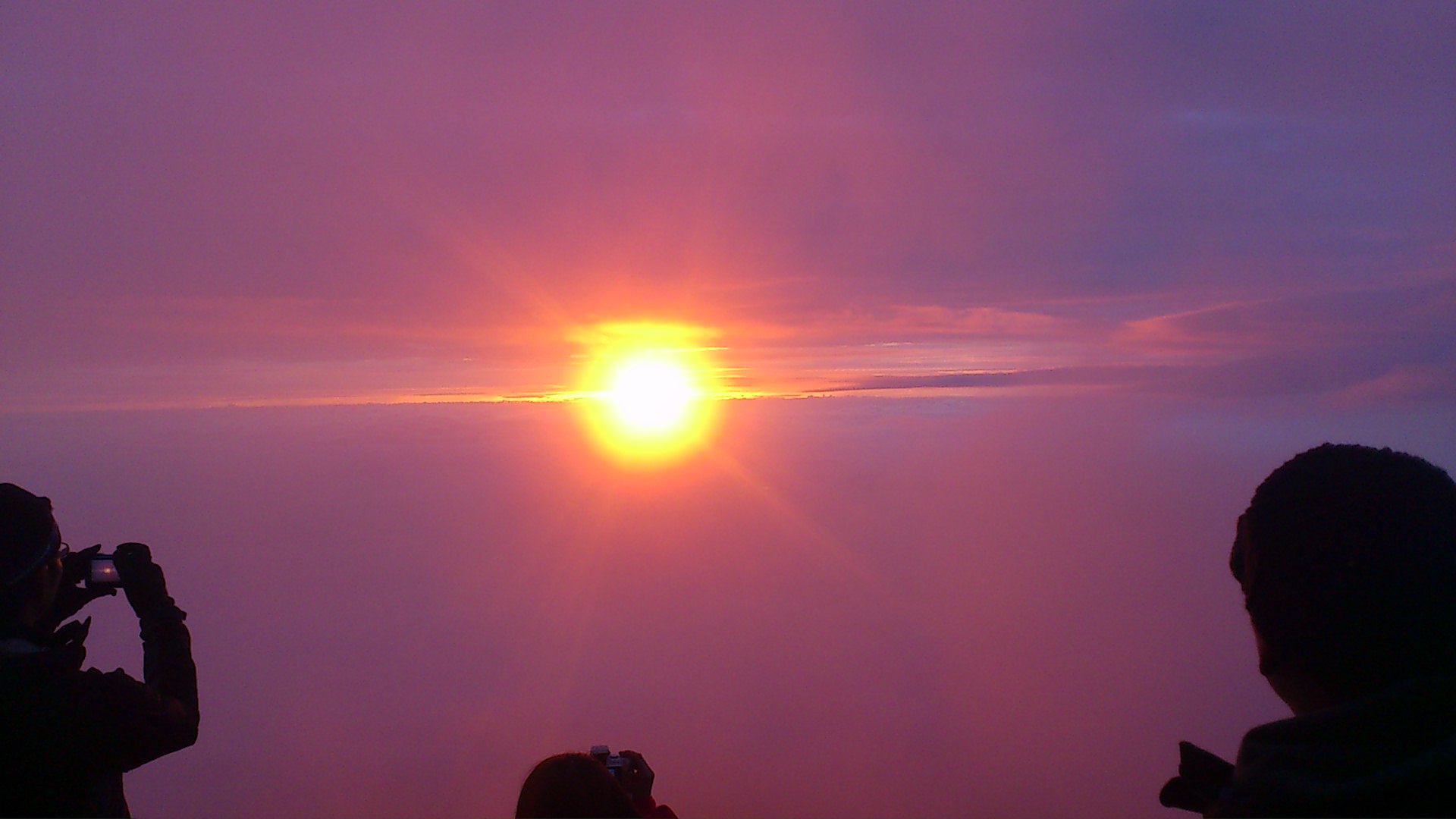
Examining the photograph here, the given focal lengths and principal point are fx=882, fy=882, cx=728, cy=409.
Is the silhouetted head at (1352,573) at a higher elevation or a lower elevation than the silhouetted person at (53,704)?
higher

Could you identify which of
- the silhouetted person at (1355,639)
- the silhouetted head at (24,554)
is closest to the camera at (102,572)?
the silhouetted head at (24,554)

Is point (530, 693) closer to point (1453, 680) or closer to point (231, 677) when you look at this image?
point (231, 677)

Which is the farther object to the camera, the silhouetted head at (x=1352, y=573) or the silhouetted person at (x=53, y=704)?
the silhouetted person at (x=53, y=704)

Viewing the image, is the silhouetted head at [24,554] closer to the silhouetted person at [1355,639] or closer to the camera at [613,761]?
the camera at [613,761]

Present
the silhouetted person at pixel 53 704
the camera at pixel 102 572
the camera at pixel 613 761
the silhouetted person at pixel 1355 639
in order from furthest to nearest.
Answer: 1. the camera at pixel 102 572
2. the camera at pixel 613 761
3. the silhouetted person at pixel 53 704
4. the silhouetted person at pixel 1355 639

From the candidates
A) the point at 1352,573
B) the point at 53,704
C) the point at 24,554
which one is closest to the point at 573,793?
the point at 53,704

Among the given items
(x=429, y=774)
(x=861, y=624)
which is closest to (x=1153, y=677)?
(x=861, y=624)

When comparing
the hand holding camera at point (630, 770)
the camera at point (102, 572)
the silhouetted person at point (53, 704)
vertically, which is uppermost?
the camera at point (102, 572)
